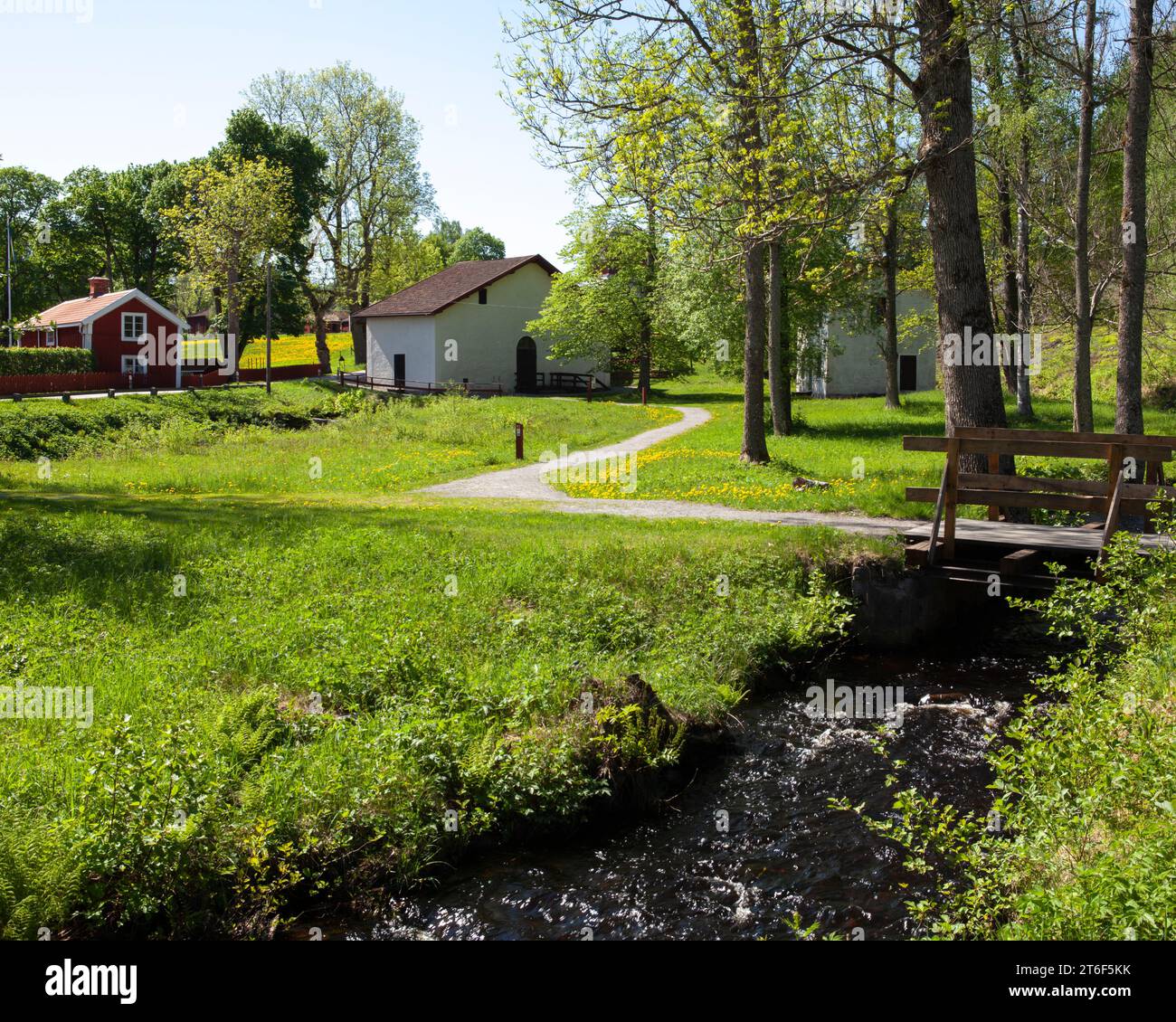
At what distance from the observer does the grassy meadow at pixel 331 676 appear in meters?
6.68

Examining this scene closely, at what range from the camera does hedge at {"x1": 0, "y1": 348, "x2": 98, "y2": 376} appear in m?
45.7

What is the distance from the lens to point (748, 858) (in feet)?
24.8

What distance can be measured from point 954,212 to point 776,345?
13.0 meters

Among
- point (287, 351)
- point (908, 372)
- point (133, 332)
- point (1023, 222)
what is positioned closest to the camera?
point (1023, 222)

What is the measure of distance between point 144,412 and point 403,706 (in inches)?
1416

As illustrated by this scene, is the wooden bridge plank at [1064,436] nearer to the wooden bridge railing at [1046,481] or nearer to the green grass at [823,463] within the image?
the wooden bridge railing at [1046,481]

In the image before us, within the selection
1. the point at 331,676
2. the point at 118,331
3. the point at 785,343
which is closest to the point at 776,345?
the point at 785,343

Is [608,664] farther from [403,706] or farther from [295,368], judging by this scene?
[295,368]

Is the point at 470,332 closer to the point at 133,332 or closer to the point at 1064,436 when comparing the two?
the point at 133,332

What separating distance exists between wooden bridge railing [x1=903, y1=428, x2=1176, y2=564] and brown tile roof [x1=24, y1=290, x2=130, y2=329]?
52077 millimetres

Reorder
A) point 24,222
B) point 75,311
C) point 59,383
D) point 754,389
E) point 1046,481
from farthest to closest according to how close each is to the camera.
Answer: point 24,222 < point 75,311 < point 59,383 < point 754,389 < point 1046,481

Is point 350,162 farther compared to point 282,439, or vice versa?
point 350,162

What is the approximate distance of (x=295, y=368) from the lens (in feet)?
195
